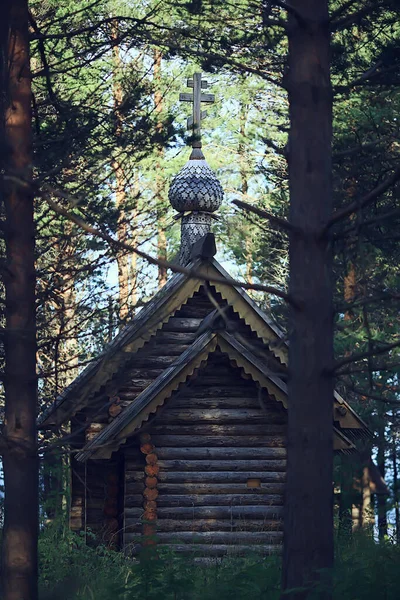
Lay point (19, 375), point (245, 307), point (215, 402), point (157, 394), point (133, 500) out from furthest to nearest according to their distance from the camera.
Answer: point (245, 307)
point (215, 402)
point (133, 500)
point (157, 394)
point (19, 375)

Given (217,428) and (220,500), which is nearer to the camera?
(220,500)

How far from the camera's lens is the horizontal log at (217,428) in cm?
1606

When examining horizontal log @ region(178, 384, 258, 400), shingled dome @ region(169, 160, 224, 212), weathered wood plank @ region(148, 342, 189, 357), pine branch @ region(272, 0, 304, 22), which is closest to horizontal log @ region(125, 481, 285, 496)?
horizontal log @ region(178, 384, 258, 400)

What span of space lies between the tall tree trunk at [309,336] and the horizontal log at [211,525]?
858cm

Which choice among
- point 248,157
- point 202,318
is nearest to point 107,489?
point 202,318

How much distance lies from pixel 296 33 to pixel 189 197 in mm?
12790

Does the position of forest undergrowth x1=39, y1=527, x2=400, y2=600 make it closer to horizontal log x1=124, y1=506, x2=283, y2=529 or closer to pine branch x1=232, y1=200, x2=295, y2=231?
pine branch x1=232, y1=200, x2=295, y2=231

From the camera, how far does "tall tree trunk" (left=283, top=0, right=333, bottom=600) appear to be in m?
7.22

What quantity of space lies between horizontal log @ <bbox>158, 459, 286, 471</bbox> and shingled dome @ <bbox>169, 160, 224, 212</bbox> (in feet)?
20.4

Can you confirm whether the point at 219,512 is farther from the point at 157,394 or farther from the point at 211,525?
the point at 157,394

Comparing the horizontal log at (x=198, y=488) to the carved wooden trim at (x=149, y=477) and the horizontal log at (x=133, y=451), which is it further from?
the horizontal log at (x=133, y=451)

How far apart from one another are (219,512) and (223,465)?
2.47ft

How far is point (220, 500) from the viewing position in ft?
52.4

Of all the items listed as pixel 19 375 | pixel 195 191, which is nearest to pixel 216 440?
pixel 195 191
